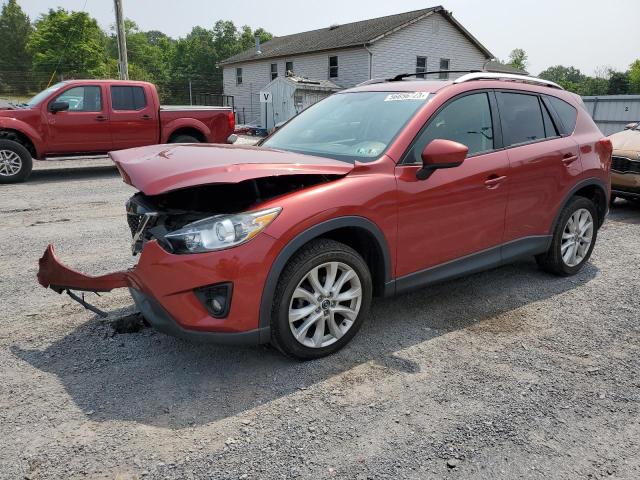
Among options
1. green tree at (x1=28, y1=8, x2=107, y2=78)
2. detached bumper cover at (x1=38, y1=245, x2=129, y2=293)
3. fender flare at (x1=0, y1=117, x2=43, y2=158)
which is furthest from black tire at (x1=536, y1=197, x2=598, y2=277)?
green tree at (x1=28, y1=8, x2=107, y2=78)

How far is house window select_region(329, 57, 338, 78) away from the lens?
93.1ft

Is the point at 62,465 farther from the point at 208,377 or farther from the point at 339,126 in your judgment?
the point at 339,126

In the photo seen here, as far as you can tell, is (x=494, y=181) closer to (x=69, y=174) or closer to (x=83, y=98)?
(x=83, y=98)

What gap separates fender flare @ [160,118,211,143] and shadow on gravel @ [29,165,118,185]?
1402mm

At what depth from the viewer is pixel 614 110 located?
1878cm

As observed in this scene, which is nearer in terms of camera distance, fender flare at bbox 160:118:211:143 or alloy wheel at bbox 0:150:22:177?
alloy wheel at bbox 0:150:22:177

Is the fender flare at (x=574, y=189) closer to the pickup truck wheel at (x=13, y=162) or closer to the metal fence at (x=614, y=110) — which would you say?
the pickup truck wheel at (x=13, y=162)

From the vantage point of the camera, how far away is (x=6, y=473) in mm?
2273

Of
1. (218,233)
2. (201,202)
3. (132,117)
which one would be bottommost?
(218,233)

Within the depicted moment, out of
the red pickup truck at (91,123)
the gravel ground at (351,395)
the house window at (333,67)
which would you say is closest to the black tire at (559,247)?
the gravel ground at (351,395)

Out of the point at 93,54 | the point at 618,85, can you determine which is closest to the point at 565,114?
the point at 93,54

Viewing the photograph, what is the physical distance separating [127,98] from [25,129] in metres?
2.13

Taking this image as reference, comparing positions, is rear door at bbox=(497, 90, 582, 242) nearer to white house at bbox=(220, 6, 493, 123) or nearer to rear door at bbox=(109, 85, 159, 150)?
rear door at bbox=(109, 85, 159, 150)

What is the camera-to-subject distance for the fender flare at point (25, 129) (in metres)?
9.66
